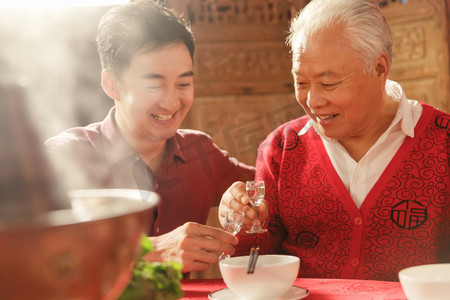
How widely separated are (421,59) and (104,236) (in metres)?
3.10

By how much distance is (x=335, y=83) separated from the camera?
5.31 feet

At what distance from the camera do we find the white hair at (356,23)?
161 cm

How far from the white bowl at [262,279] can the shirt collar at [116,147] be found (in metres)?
0.99

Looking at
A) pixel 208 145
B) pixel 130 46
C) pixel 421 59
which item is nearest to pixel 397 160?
pixel 208 145

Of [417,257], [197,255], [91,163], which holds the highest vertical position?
[91,163]

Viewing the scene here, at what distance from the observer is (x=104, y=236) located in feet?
1.76

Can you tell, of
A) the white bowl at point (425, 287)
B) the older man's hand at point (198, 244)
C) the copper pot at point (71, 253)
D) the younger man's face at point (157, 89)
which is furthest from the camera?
the younger man's face at point (157, 89)

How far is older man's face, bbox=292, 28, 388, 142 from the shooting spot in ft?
5.27

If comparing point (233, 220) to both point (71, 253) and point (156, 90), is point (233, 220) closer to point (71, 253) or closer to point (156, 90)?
point (156, 90)

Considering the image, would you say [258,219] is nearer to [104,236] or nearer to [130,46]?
[130,46]

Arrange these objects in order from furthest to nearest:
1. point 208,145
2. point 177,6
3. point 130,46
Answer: point 177,6 → point 208,145 → point 130,46

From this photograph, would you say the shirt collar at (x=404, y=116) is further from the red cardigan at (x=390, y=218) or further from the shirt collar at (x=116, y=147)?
the shirt collar at (x=116, y=147)

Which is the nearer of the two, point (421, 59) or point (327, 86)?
point (327, 86)

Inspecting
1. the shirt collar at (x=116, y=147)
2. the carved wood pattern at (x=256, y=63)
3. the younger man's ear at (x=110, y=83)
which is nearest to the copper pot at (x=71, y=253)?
the shirt collar at (x=116, y=147)
